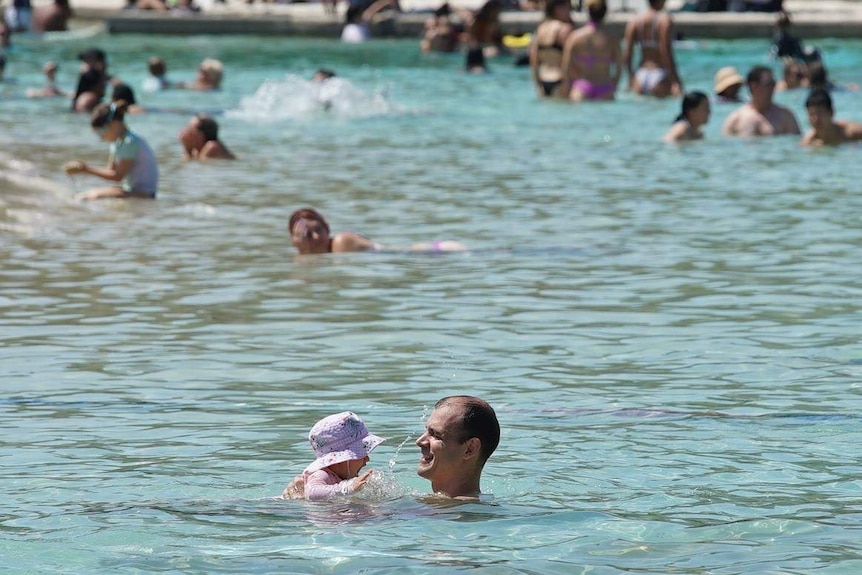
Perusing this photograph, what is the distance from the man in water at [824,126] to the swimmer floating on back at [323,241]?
6.24m

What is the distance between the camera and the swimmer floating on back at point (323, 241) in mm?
12711

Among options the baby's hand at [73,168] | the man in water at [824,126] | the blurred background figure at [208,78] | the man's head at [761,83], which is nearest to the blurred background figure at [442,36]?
the blurred background figure at [208,78]

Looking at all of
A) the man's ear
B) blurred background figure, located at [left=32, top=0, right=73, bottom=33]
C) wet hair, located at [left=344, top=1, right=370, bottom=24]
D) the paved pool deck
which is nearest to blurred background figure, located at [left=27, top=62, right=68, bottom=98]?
wet hair, located at [left=344, top=1, right=370, bottom=24]

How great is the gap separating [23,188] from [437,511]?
1034 centimetres

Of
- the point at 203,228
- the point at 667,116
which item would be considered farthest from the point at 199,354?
the point at 667,116

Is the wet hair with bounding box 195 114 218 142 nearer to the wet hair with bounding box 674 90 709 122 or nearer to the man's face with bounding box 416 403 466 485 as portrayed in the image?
the wet hair with bounding box 674 90 709 122


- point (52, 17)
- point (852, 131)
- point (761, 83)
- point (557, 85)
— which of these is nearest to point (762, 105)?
point (761, 83)

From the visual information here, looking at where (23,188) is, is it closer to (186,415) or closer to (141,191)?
(141,191)

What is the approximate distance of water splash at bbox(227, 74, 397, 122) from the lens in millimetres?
23359

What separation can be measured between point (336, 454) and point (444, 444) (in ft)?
1.41

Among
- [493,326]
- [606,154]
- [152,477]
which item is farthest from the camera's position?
[606,154]

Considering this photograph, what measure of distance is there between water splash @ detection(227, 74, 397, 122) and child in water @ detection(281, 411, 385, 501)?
54.3 feet

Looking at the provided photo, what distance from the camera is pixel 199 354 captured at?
32.0ft

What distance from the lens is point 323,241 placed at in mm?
12789
